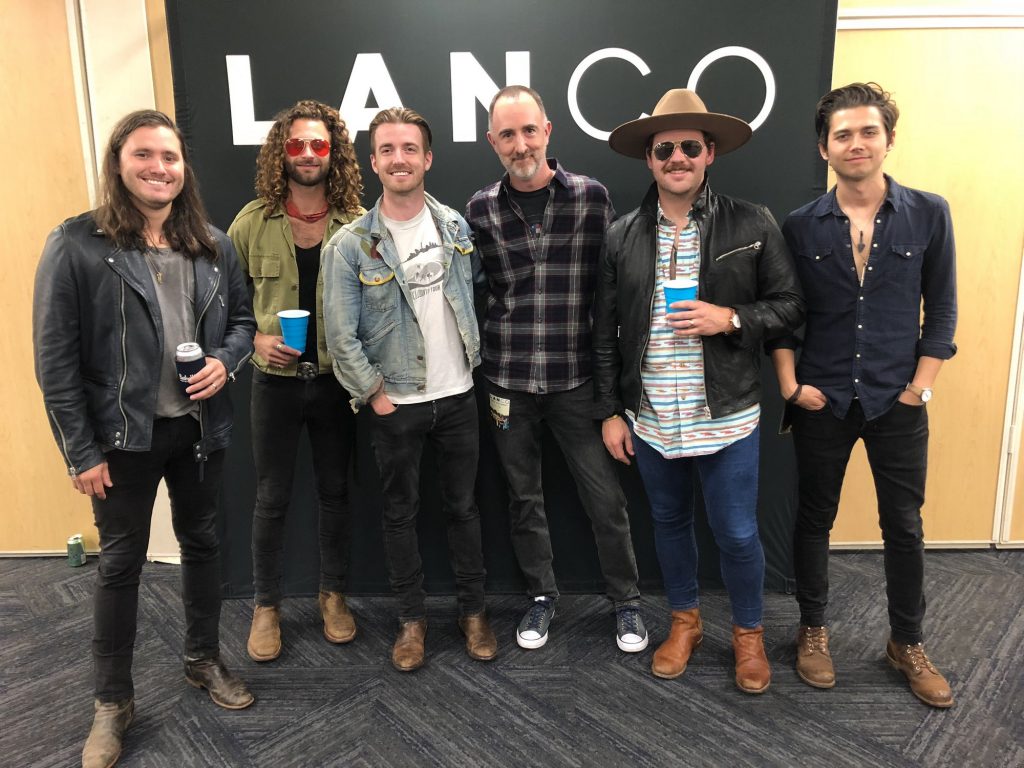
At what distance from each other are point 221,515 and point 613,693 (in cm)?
181

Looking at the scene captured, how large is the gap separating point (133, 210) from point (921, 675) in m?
2.86

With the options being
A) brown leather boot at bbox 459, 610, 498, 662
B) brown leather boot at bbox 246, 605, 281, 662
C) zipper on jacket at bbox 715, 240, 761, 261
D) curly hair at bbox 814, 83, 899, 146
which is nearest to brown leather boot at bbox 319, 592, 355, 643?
brown leather boot at bbox 246, 605, 281, 662

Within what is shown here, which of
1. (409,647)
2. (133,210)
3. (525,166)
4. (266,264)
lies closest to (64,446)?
(133,210)

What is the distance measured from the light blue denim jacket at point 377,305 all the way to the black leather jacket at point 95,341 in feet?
1.34

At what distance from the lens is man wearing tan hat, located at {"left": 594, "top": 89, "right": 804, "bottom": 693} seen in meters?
2.24

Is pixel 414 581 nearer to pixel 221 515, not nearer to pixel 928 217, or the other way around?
pixel 221 515

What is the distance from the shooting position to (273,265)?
2512 mm

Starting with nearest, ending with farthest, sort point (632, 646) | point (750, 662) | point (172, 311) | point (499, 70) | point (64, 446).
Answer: point (64, 446)
point (172, 311)
point (750, 662)
point (632, 646)
point (499, 70)

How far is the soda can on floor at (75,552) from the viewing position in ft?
11.5

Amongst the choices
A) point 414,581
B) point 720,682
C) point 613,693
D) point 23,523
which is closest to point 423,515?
point 414,581

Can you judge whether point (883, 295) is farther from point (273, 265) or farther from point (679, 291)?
point (273, 265)

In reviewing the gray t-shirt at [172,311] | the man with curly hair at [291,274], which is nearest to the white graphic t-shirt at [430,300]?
the man with curly hair at [291,274]

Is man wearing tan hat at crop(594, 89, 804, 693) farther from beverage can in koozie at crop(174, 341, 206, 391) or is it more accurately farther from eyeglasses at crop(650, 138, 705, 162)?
beverage can in koozie at crop(174, 341, 206, 391)

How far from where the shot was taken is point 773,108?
2822mm
